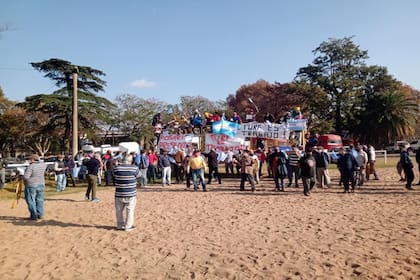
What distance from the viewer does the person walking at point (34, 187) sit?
895 centimetres

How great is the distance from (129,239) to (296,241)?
346cm

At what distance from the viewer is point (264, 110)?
4497cm

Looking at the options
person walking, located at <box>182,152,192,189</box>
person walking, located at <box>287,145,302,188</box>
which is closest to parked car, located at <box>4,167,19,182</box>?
person walking, located at <box>182,152,192,189</box>

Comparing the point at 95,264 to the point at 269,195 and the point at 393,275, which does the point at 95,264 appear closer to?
the point at 393,275

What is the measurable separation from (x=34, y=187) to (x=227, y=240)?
569cm

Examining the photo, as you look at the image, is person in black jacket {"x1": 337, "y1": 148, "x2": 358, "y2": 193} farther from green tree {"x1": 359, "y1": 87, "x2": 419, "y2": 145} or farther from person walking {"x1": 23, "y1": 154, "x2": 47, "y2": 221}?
green tree {"x1": 359, "y1": 87, "x2": 419, "y2": 145}

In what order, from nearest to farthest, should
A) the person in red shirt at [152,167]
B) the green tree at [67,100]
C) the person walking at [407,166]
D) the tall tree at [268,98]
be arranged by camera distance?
the person walking at [407,166] < the person in red shirt at [152,167] < the green tree at [67,100] < the tall tree at [268,98]

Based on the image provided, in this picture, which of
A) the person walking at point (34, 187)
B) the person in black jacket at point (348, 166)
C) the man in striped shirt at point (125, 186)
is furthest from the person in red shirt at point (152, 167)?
the man in striped shirt at point (125, 186)

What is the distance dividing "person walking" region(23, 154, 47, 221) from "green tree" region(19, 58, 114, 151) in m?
25.1

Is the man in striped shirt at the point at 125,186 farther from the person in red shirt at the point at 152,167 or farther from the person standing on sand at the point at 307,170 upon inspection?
the person in red shirt at the point at 152,167

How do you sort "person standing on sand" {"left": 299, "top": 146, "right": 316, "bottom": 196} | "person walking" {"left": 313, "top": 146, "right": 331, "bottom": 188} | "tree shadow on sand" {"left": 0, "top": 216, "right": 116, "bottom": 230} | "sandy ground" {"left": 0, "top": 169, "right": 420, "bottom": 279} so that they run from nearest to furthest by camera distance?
1. "sandy ground" {"left": 0, "top": 169, "right": 420, "bottom": 279}
2. "tree shadow on sand" {"left": 0, "top": 216, "right": 116, "bottom": 230}
3. "person standing on sand" {"left": 299, "top": 146, "right": 316, "bottom": 196}
4. "person walking" {"left": 313, "top": 146, "right": 331, "bottom": 188}

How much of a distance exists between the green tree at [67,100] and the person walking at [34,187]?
2510 centimetres

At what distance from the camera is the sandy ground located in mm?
5090

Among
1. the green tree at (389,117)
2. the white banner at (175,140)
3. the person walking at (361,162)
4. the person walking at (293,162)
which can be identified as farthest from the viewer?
the green tree at (389,117)
